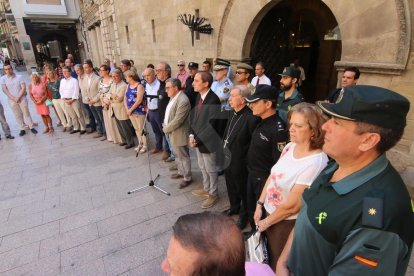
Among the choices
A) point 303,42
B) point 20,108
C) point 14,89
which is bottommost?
point 20,108

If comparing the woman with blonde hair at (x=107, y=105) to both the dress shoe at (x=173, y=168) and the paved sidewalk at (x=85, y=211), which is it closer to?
the paved sidewalk at (x=85, y=211)

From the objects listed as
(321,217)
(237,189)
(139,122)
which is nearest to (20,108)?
(139,122)

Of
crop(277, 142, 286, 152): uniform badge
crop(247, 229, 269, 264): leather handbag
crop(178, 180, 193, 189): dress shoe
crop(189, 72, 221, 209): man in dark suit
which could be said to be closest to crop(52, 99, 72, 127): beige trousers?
crop(178, 180, 193, 189): dress shoe

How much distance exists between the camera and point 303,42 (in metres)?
8.88

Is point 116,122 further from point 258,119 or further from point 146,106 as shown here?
point 258,119

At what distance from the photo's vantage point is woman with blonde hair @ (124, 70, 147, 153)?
16.8 feet

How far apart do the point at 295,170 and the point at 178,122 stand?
252 centimetres

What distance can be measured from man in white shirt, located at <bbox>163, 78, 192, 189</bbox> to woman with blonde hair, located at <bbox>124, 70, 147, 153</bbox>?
1.24 m

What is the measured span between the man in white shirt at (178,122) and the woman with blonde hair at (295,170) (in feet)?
7.56

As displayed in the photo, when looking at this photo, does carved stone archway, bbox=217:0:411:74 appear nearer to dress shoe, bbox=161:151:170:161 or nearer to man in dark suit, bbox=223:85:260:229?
man in dark suit, bbox=223:85:260:229

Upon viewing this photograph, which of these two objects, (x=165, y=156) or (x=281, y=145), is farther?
(x=165, y=156)

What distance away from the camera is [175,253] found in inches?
32.9

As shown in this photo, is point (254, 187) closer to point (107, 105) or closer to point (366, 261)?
point (366, 261)

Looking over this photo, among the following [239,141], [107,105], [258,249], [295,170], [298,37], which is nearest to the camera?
[295,170]
